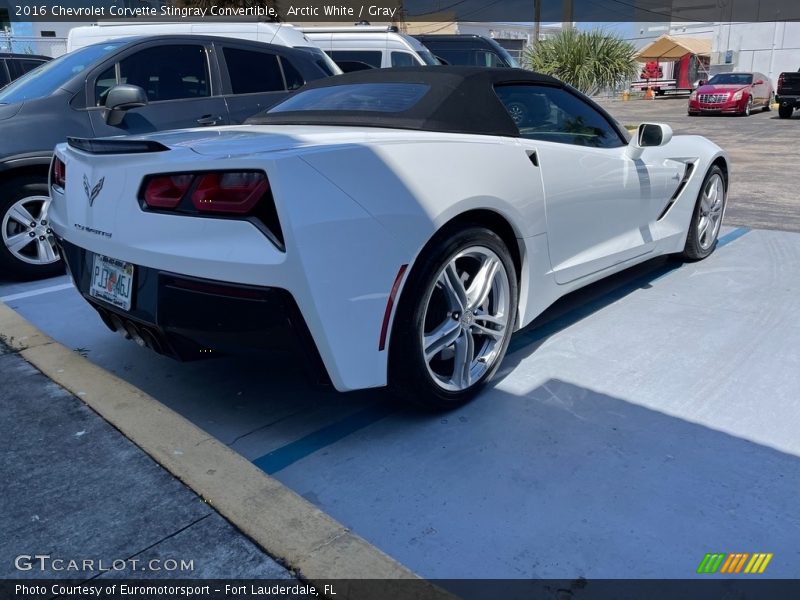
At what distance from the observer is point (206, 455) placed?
7.97ft

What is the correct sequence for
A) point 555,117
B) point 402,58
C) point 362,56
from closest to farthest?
point 555,117 < point 402,58 < point 362,56

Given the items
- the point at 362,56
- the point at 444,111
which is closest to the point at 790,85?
the point at 362,56

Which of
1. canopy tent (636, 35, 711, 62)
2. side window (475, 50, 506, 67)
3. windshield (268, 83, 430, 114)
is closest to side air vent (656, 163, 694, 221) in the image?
windshield (268, 83, 430, 114)

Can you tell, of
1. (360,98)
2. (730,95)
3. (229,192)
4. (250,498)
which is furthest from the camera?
(730,95)

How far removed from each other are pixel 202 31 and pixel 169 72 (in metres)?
4.59

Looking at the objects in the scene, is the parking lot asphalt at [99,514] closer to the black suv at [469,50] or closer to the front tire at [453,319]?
the front tire at [453,319]

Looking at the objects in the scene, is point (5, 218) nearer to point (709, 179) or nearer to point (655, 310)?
point (655, 310)

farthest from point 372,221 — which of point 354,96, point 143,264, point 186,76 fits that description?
point 186,76

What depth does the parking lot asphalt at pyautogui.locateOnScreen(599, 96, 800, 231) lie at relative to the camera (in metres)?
7.19

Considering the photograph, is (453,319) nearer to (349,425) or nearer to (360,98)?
(349,425)

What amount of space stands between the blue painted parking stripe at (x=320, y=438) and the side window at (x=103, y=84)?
3.53 m

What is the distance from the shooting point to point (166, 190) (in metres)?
2.52

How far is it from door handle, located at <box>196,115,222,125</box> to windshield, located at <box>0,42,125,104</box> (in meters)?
0.82

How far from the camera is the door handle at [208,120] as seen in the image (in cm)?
559
